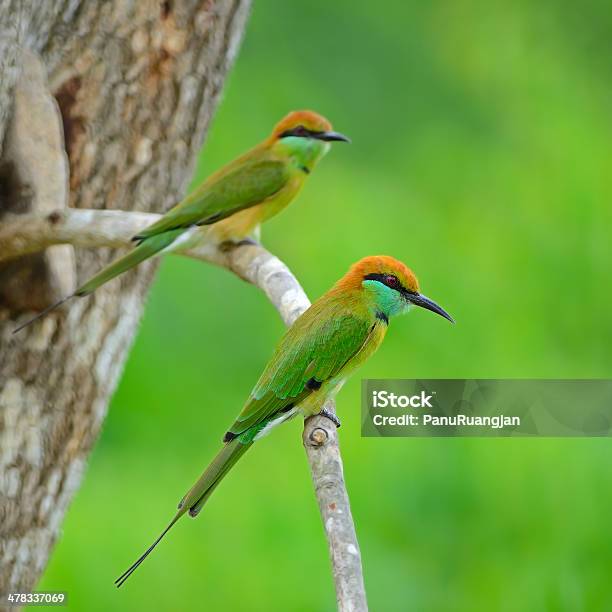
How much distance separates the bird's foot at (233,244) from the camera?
249cm

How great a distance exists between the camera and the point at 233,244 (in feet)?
8.40

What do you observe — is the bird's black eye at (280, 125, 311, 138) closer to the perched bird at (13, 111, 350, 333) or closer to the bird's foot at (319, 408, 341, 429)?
the perched bird at (13, 111, 350, 333)

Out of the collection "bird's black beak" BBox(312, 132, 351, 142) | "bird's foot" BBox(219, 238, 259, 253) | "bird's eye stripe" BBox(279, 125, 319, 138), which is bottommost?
"bird's foot" BBox(219, 238, 259, 253)

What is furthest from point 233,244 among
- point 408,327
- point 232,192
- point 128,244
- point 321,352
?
point 408,327

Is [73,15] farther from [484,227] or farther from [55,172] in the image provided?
[484,227]

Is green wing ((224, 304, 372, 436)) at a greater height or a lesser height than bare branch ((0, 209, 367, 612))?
lesser

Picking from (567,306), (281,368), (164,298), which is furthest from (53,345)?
(567,306)

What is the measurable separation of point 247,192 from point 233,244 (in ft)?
0.70

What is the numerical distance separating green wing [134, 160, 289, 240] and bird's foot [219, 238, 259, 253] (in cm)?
7

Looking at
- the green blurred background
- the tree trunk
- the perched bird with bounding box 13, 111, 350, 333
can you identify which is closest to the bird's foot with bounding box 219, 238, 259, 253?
the perched bird with bounding box 13, 111, 350, 333

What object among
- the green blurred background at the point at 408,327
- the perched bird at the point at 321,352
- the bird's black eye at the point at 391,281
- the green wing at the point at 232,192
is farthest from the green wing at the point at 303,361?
the green blurred background at the point at 408,327

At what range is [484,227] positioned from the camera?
493 cm

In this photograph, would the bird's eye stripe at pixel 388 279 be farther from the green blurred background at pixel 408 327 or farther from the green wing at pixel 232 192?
the green blurred background at pixel 408 327

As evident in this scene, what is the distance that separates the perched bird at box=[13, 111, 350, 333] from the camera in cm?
250
